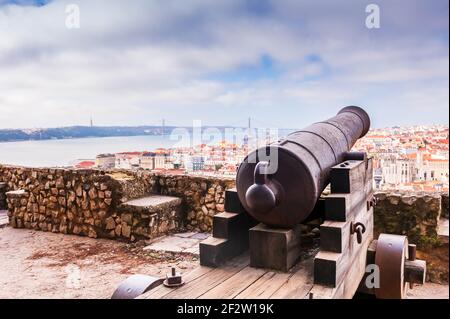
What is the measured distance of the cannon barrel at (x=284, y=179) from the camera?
95.2 inches

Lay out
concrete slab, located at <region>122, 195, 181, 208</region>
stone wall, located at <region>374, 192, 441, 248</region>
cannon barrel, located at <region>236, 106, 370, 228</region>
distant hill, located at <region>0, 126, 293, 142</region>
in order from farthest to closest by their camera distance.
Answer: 1. distant hill, located at <region>0, 126, 293, 142</region>
2. concrete slab, located at <region>122, 195, 181, 208</region>
3. stone wall, located at <region>374, 192, 441, 248</region>
4. cannon barrel, located at <region>236, 106, 370, 228</region>

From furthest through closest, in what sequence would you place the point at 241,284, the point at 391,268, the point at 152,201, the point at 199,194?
1. the point at 199,194
2. the point at 152,201
3. the point at 391,268
4. the point at 241,284

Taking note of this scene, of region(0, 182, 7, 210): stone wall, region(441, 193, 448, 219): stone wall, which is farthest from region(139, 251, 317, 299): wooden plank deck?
region(0, 182, 7, 210): stone wall

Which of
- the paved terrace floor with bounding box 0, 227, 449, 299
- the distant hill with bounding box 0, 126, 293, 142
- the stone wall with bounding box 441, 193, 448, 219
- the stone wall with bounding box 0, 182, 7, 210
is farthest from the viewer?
the stone wall with bounding box 0, 182, 7, 210

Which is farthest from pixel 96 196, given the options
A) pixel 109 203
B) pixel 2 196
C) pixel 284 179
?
pixel 284 179

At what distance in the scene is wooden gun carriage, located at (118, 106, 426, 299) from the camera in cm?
239

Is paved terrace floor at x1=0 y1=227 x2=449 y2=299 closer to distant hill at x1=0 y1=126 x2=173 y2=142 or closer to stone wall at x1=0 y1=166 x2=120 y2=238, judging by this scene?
stone wall at x1=0 y1=166 x2=120 y2=238

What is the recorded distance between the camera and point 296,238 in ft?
9.04

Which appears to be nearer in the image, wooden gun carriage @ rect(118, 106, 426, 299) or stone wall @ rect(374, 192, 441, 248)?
wooden gun carriage @ rect(118, 106, 426, 299)

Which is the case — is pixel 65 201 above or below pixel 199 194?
below

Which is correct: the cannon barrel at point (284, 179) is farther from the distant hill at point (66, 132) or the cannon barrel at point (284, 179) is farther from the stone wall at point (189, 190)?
the distant hill at point (66, 132)

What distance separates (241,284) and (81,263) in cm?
327

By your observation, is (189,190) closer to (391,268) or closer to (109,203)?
(109,203)
